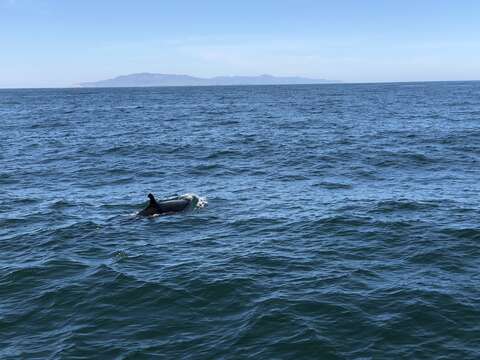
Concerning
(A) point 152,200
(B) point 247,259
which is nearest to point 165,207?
(A) point 152,200

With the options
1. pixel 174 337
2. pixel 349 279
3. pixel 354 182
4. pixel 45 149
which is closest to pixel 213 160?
pixel 354 182

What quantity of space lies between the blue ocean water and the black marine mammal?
76 cm

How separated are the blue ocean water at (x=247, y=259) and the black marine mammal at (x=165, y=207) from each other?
2.50ft

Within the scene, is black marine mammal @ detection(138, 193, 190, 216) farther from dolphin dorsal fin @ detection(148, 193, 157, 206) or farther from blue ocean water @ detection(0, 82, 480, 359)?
blue ocean water @ detection(0, 82, 480, 359)

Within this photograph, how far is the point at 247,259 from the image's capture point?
21.9 meters

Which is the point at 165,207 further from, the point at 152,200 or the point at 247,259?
the point at 247,259

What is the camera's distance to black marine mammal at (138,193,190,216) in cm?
2847

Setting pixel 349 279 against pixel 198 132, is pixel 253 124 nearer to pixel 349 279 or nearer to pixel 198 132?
pixel 198 132

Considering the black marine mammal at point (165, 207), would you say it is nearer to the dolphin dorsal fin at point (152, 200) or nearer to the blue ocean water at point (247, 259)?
the dolphin dorsal fin at point (152, 200)

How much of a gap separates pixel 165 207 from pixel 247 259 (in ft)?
29.4

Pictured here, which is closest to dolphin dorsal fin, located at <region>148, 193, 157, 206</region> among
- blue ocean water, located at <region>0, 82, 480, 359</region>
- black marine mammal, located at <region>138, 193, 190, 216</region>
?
black marine mammal, located at <region>138, 193, 190, 216</region>

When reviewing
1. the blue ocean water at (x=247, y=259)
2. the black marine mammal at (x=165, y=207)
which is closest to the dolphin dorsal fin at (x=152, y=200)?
the black marine mammal at (x=165, y=207)

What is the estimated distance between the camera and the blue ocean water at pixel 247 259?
15.4 m

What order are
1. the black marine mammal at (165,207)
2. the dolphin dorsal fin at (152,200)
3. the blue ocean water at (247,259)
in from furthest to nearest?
the black marine mammal at (165,207) < the dolphin dorsal fin at (152,200) < the blue ocean water at (247,259)
